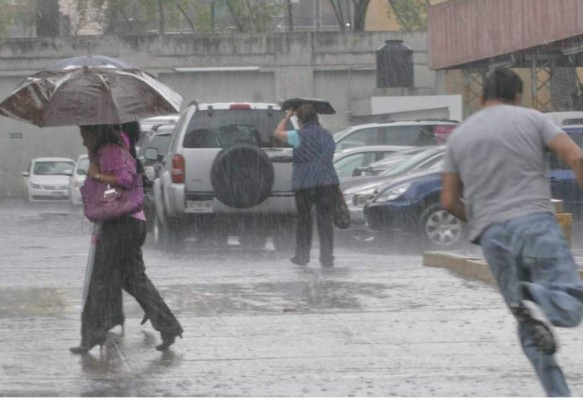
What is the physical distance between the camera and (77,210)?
113ft

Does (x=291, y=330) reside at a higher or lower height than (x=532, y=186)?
lower

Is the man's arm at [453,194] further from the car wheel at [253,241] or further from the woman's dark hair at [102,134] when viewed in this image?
the car wheel at [253,241]

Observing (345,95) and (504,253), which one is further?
(345,95)

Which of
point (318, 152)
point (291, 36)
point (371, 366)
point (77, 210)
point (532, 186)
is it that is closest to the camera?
point (532, 186)

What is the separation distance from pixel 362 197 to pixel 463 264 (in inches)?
246

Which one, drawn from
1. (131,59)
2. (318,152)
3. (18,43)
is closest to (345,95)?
(131,59)

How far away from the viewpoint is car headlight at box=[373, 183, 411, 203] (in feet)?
60.1

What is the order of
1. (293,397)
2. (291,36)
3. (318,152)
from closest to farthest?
(293,397) → (318,152) → (291,36)

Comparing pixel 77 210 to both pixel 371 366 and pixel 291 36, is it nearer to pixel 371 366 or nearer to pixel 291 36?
pixel 291 36

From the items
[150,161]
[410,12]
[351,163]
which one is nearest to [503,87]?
[150,161]

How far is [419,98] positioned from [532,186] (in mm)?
28458

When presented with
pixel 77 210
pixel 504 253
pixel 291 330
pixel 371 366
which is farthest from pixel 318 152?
pixel 77 210

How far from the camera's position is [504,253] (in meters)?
6.77

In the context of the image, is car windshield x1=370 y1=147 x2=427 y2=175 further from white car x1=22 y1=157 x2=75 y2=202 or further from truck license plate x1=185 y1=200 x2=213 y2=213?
white car x1=22 y1=157 x2=75 y2=202
